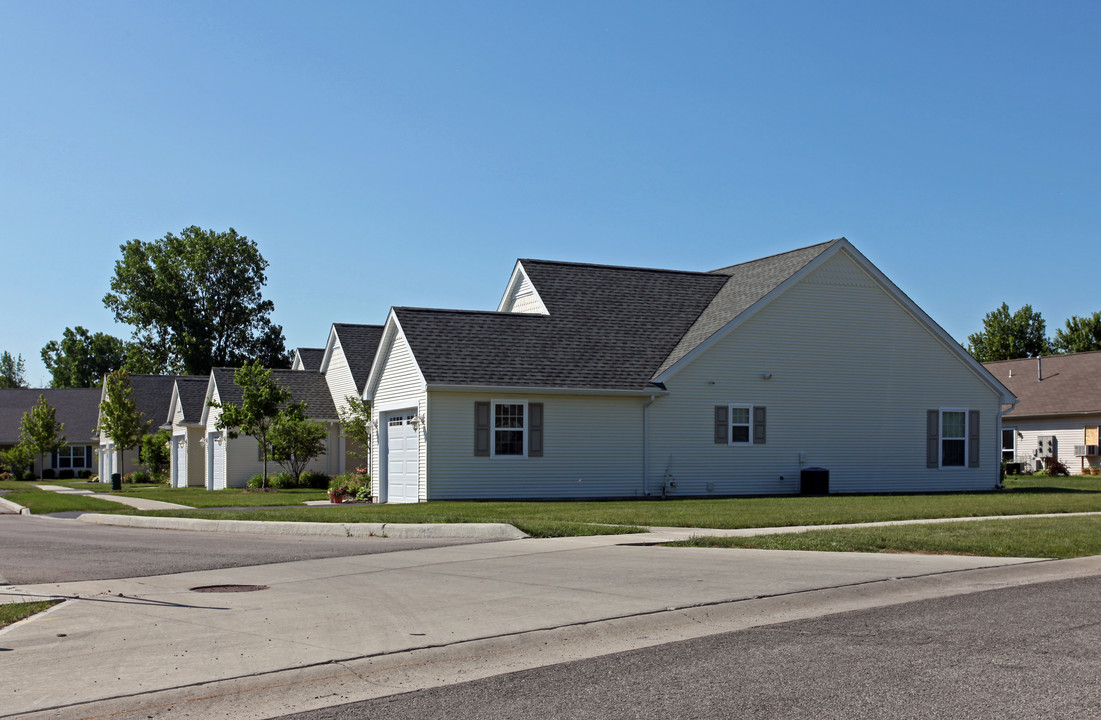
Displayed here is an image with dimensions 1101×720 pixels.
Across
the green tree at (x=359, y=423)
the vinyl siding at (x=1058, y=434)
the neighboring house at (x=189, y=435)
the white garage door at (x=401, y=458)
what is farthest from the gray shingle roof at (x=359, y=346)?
the vinyl siding at (x=1058, y=434)

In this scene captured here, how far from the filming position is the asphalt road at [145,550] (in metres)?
13.8

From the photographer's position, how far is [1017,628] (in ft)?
29.2

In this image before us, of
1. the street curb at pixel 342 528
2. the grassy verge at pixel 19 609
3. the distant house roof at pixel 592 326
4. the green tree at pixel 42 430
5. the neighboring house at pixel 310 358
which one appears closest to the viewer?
the grassy verge at pixel 19 609

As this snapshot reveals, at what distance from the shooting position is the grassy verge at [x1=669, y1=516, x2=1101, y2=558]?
14.4m

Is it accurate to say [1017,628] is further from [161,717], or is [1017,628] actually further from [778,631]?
[161,717]

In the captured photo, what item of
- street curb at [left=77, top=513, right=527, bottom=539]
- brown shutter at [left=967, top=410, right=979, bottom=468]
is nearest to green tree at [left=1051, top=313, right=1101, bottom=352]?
brown shutter at [left=967, top=410, right=979, bottom=468]

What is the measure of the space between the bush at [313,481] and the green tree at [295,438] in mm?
822

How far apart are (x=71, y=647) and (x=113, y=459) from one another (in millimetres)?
50569

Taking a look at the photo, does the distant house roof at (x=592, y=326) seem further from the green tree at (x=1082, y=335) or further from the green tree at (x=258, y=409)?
the green tree at (x=1082, y=335)

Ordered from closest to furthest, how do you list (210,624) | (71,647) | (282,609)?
(71,647) < (210,624) < (282,609)

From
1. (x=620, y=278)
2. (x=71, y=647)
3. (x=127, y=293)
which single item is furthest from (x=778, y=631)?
(x=127, y=293)

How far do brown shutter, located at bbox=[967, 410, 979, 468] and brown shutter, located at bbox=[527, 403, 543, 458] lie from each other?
14.1m

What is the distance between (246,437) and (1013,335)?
65333mm

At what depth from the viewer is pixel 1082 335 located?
78750mm
